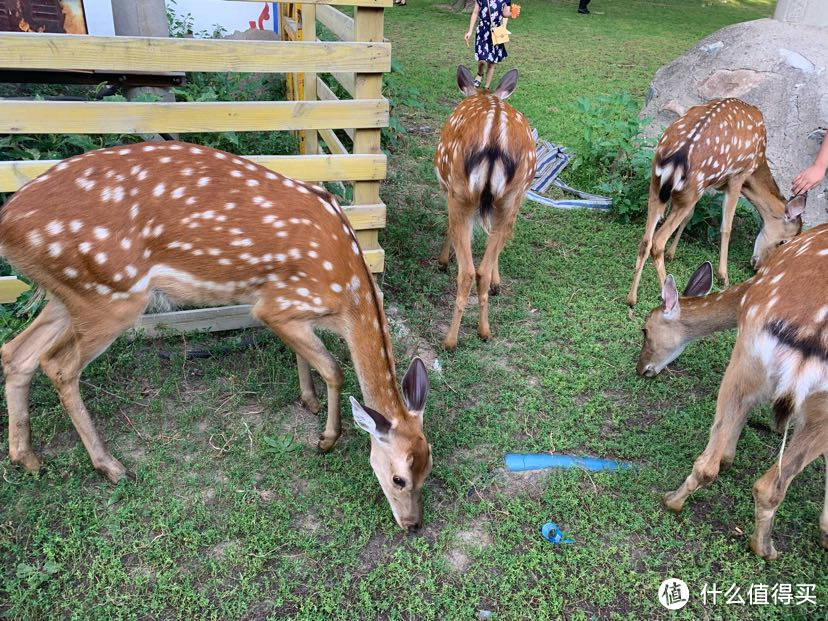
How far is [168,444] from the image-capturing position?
314 cm

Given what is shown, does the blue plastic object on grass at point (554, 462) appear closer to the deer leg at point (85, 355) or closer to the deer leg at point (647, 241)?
the deer leg at point (647, 241)

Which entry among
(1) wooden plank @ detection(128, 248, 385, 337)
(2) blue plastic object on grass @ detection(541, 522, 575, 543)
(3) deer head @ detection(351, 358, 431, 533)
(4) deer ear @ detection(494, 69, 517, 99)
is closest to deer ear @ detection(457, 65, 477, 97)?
(4) deer ear @ detection(494, 69, 517, 99)

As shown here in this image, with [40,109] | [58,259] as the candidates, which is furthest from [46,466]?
[40,109]

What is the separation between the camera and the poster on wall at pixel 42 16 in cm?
509

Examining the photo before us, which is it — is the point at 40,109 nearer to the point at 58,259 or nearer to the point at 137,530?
the point at 58,259

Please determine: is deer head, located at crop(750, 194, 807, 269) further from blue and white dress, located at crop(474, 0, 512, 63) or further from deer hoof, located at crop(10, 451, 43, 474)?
deer hoof, located at crop(10, 451, 43, 474)

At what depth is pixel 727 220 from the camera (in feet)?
16.8

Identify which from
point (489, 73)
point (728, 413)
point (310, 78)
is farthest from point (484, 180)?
point (489, 73)

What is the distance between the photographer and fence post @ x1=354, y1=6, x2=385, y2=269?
362cm

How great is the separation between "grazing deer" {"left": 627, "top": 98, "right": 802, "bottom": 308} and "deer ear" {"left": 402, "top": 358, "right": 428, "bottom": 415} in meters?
2.32

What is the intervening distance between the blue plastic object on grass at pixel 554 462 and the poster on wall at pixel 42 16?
5014 millimetres

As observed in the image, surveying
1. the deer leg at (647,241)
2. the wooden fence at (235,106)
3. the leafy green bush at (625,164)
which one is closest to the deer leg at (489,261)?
the wooden fence at (235,106)

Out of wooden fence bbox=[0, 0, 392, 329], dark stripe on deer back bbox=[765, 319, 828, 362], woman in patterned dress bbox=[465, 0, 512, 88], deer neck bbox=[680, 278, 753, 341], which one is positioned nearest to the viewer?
dark stripe on deer back bbox=[765, 319, 828, 362]

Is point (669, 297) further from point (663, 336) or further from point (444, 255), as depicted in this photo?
point (444, 255)
